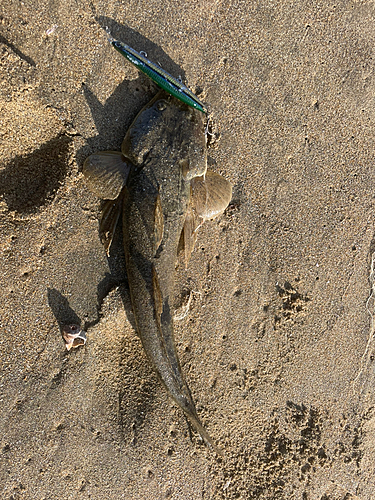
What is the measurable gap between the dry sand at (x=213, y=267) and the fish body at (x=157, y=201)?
11.1 inches

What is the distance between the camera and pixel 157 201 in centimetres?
307

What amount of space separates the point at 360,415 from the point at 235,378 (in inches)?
65.8

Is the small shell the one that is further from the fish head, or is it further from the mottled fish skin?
the fish head

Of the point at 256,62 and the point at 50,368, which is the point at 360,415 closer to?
the point at 50,368

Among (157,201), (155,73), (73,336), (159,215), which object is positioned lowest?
(73,336)

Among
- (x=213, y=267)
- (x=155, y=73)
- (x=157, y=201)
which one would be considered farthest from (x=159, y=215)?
(x=155, y=73)

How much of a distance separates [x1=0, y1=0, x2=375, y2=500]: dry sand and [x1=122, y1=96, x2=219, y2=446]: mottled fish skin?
31 centimetres

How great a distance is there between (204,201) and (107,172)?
3.34 feet

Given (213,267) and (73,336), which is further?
(213,267)

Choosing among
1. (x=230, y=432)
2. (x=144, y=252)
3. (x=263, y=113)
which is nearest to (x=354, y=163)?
(x=263, y=113)

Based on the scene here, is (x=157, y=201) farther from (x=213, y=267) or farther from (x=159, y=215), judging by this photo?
(x=213, y=267)

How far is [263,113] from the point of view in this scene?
12.0 feet

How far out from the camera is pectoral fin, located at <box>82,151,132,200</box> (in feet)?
10.7

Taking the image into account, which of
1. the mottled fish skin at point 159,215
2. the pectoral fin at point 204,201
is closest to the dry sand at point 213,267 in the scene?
the pectoral fin at point 204,201
